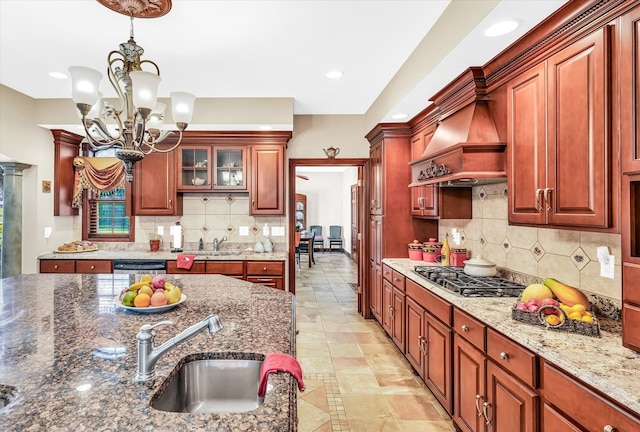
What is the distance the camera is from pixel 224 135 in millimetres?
4285

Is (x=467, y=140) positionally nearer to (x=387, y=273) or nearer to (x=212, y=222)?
(x=387, y=273)

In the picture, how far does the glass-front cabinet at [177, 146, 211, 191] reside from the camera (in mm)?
4332

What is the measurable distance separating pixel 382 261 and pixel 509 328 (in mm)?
2196

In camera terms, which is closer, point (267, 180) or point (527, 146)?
point (527, 146)

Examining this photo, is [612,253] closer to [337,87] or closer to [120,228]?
[337,87]

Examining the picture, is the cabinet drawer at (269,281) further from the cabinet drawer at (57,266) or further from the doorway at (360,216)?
→ the cabinet drawer at (57,266)

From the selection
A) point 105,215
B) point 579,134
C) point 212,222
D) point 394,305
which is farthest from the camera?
point 105,215

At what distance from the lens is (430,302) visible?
2500 millimetres

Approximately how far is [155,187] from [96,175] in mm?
919

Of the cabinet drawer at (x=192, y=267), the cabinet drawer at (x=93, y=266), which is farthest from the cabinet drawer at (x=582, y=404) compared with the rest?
the cabinet drawer at (x=93, y=266)

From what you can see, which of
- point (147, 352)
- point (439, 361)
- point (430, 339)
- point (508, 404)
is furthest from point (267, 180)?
point (508, 404)

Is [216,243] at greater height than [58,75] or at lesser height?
lesser

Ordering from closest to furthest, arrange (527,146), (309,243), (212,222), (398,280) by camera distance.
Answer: (527,146) < (398,280) < (212,222) < (309,243)

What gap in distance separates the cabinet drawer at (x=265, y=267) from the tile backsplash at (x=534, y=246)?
2091mm
